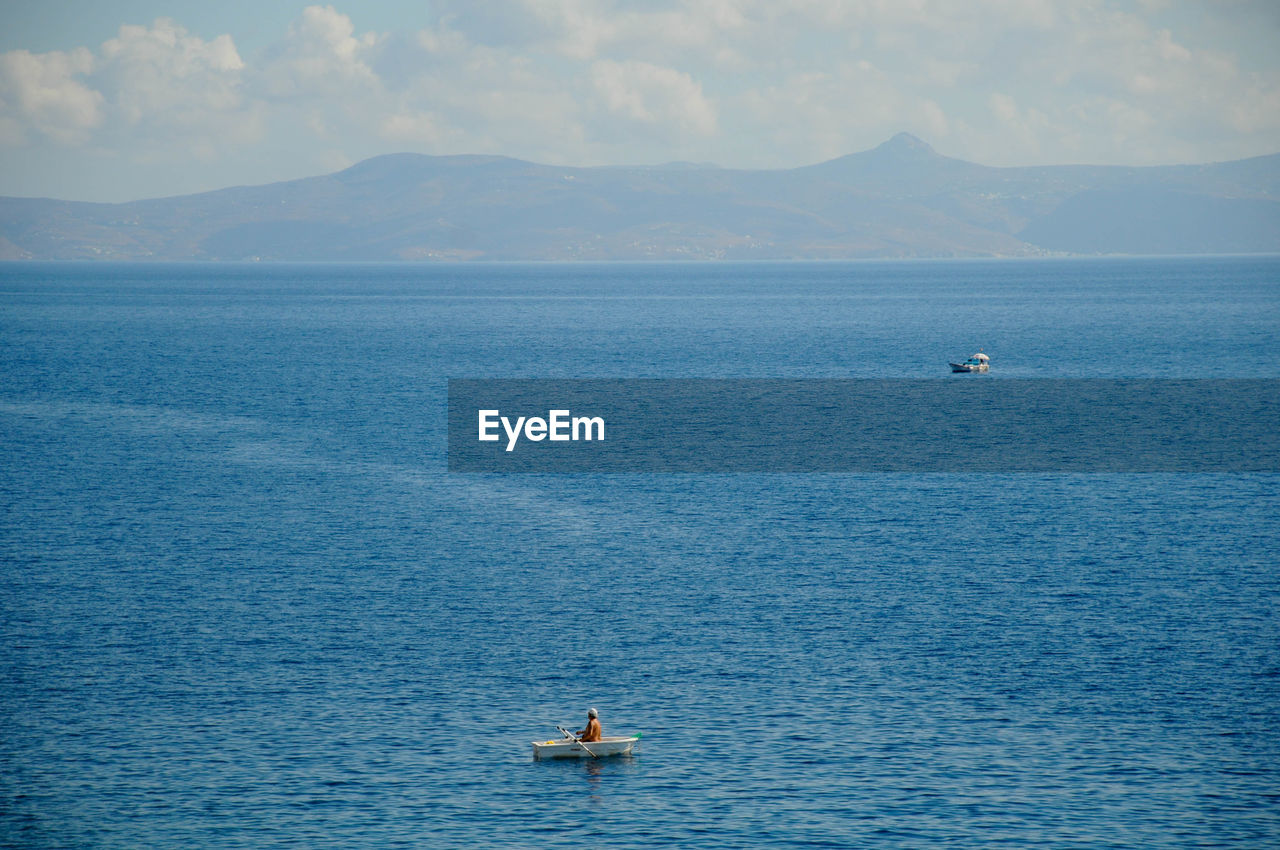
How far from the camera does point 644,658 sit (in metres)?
69.4

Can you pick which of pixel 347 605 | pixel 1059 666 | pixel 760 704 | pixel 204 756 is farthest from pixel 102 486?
pixel 1059 666

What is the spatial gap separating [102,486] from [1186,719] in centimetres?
8474

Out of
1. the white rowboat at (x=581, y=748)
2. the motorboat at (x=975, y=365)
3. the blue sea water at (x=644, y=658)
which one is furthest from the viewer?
the motorboat at (x=975, y=365)

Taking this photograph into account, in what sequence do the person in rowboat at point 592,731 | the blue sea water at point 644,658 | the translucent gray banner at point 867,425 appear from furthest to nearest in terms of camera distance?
the translucent gray banner at point 867,425
the person in rowboat at point 592,731
the blue sea water at point 644,658

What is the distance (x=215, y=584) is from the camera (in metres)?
83.1

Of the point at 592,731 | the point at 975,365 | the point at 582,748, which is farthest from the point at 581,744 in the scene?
the point at 975,365

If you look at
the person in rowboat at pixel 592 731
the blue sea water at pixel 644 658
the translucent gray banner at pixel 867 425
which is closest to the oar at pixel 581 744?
the person in rowboat at pixel 592 731

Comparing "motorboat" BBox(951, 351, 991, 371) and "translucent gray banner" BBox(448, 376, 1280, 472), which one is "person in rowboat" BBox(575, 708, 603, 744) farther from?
"motorboat" BBox(951, 351, 991, 371)

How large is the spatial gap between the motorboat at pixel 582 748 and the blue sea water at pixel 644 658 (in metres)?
0.67

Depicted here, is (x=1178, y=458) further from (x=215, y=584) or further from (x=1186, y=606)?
(x=215, y=584)

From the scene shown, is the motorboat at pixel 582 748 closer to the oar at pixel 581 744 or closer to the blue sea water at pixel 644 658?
the oar at pixel 581 744

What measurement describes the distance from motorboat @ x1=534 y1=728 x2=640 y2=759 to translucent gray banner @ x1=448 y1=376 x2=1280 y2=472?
64.9 metres

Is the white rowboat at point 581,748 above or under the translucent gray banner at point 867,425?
under

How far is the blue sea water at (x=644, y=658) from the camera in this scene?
5259cm
